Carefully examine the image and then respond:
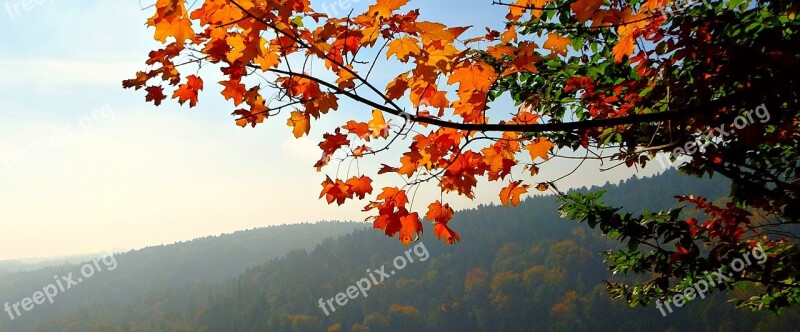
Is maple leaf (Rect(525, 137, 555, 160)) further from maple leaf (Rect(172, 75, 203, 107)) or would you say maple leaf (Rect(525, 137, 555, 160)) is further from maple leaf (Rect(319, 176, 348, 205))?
maple leaf (Rect(172, 75, 203, 107))

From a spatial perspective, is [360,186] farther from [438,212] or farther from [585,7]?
[585,7]

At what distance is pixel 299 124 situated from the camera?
2287mm

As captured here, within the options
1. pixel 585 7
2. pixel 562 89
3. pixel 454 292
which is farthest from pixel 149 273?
pixel 585 7

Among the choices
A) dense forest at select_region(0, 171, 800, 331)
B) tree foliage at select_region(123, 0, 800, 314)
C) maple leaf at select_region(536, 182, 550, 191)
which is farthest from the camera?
dense forest at select_region(0, 171, 800, 331)

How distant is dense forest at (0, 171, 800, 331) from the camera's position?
290ft

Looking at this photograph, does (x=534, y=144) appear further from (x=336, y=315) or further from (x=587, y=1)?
(x=336, y=315)

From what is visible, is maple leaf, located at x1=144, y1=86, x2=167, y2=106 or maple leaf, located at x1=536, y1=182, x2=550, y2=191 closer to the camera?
maple leaf, located at x1=144, y1=86, x2=167, y2=106

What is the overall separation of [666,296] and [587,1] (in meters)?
3.97

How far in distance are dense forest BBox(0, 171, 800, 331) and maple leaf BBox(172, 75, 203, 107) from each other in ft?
250

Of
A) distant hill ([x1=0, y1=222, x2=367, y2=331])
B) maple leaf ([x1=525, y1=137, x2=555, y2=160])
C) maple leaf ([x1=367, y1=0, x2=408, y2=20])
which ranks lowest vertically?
maple leaf ([x1=525, y1=137, x2=555, y2=160])

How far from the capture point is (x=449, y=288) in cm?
11181

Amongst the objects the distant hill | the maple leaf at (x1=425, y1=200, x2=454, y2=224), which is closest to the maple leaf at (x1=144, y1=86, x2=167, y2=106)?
the maple leaf at (x1=425, y1=200, x2=454, y2=224)

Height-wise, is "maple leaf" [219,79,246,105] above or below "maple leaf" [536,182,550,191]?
above

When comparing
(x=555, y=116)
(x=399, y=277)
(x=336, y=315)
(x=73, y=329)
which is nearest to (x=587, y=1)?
(x=555, y=116)
